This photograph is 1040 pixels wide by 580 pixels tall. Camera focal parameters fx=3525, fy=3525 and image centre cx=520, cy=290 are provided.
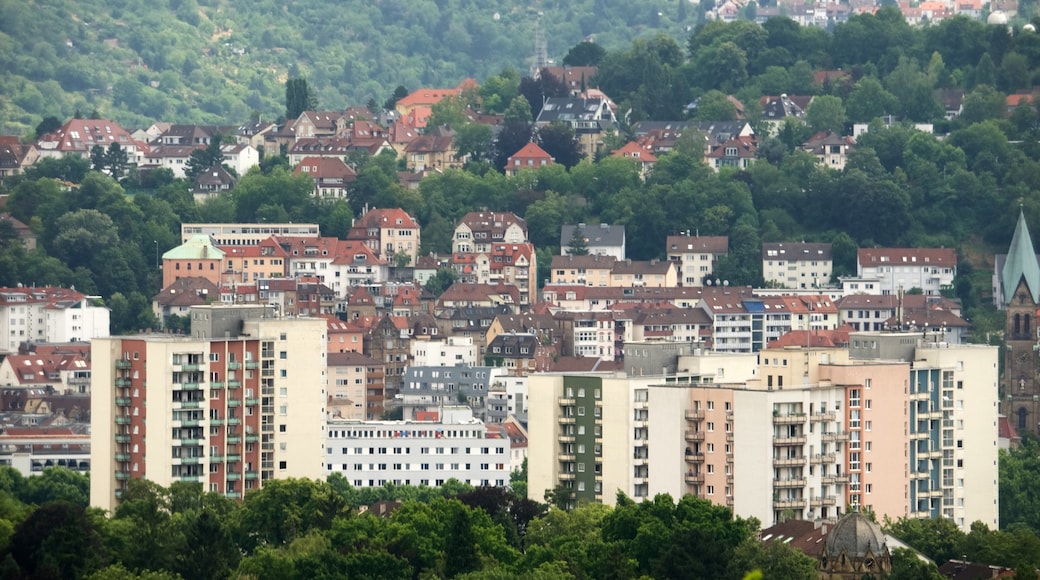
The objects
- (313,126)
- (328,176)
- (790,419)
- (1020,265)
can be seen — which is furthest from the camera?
(313,126)

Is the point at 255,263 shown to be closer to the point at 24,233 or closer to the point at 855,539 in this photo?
the point at 24,233

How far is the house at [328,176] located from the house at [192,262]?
12860mm

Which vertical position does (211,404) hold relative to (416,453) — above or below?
above

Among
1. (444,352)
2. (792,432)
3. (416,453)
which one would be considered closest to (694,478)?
(792,432)

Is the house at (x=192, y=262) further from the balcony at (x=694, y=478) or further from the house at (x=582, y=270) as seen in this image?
the balcony at (x=694, y=478)

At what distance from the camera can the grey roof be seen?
158 meters

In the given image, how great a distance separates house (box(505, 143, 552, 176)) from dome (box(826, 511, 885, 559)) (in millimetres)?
93056

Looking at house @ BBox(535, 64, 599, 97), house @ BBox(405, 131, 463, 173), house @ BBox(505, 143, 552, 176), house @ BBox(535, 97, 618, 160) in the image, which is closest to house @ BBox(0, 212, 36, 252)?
house @ BBox(405, 131, 463, 173)

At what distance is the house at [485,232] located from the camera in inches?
6201

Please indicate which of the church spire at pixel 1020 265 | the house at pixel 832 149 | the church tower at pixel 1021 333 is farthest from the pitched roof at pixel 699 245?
the church spire at pixel 1020 265

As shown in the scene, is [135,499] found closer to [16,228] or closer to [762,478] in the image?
[762,478]

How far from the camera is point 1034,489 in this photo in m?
105

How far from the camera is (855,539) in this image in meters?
73.8

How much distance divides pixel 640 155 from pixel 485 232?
1236cm
